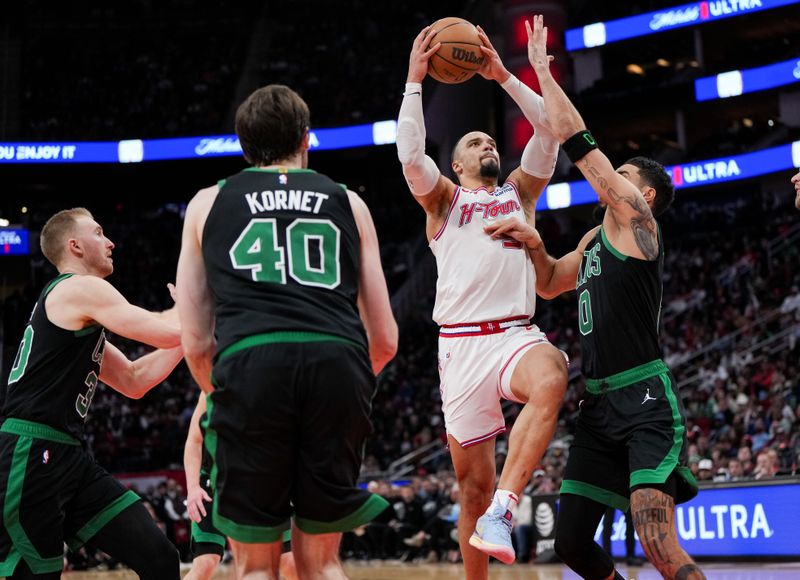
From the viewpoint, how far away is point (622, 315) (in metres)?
5.38

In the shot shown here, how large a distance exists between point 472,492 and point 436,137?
2992 cm

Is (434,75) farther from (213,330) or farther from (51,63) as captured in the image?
(51,63)

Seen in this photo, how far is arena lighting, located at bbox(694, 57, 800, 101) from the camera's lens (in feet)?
78.2

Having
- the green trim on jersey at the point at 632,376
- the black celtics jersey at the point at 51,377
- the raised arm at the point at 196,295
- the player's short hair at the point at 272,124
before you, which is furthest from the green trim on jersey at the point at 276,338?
the green trim on jersey at the point at 632,376

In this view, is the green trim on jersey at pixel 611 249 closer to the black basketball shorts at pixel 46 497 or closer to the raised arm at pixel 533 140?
the raised arm at pixel 533 140

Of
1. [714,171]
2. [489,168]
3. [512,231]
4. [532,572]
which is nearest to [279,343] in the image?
[512,231]

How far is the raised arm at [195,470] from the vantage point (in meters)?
5.90

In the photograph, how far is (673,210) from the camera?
27.0 meters

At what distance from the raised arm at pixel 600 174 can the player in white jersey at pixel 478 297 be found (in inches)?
32.9

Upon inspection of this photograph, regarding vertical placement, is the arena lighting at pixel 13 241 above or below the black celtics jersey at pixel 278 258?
above

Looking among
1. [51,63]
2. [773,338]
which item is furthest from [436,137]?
[773,338]

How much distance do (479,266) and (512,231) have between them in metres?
0.30

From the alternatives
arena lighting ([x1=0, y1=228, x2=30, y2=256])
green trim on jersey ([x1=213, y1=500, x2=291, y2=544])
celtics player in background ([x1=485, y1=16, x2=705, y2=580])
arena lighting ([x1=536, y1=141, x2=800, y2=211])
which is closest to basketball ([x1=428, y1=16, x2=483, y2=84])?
celtics player in background ([x1=485, y1=16, x2=705, y2=580])

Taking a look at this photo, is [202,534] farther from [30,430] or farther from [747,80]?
[747,80]
